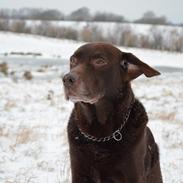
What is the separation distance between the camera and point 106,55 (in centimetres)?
371

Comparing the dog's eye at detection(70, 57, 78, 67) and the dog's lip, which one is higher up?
the dog's eye at detection(70, 57, 78, 67)

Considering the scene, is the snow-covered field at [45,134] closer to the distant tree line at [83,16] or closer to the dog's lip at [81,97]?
the dog's lip at [81,97]

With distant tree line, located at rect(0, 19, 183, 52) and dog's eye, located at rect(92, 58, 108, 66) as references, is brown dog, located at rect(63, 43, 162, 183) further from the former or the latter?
distant tree line, located at rect(0, 19, 183, 52)

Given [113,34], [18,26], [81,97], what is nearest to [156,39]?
[113,34]

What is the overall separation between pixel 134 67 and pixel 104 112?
44cm

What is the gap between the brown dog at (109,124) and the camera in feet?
12.1

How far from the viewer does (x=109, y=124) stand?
12.6ft

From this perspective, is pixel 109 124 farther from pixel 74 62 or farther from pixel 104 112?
pixel 74 62

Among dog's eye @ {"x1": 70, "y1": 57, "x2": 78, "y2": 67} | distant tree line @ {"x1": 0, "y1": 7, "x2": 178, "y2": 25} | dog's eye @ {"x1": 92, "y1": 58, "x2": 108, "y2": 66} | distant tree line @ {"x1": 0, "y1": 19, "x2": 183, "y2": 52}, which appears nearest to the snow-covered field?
dog's eye @ {"x1": 70, "y1": 57, "x2": 78, "y2": 67}

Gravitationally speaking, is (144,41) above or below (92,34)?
above

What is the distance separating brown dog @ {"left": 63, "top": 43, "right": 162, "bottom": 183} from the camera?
3682 millimetres

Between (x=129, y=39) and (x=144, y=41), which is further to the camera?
(x=144, y=41)

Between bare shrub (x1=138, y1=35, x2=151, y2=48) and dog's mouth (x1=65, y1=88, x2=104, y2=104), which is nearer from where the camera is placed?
dog's mouth (x1=65, y1=88, x2=104, y2=104)

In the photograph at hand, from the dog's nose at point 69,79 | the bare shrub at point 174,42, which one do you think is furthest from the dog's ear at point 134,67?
the bare shrub at point 174,42
